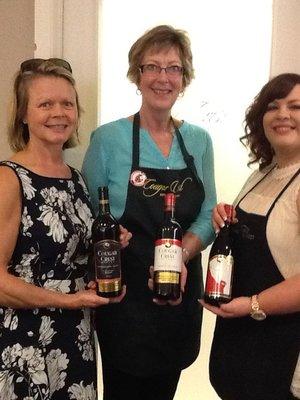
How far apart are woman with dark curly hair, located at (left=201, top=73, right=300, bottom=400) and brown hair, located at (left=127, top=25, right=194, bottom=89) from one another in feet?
0.92

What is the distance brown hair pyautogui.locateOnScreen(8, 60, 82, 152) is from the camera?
3.88 feet

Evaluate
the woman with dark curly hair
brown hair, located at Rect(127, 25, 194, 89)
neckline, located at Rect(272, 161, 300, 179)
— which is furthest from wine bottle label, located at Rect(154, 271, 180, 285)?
brown hair, located at Rect(127, 25, 194, 89)

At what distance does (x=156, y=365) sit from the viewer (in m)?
1.36

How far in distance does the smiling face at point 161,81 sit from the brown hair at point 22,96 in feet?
0.75

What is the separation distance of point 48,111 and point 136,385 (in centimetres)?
78

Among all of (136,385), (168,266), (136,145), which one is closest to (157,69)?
(136,145)

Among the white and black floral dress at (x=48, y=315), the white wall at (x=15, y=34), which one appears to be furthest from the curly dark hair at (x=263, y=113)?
the white wall at (x=15, y=34)

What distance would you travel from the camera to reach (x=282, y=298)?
1.01 meters

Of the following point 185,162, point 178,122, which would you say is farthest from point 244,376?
point 178,122

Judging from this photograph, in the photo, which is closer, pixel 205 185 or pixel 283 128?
pixel 283 128

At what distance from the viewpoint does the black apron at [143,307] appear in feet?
4.42

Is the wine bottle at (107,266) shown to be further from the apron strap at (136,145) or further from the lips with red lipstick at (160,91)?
the lips with red lipstick at (160,91)

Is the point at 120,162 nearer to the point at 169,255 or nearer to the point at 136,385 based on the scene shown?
the point at 169,255

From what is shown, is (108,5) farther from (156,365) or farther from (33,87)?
(156,365)
